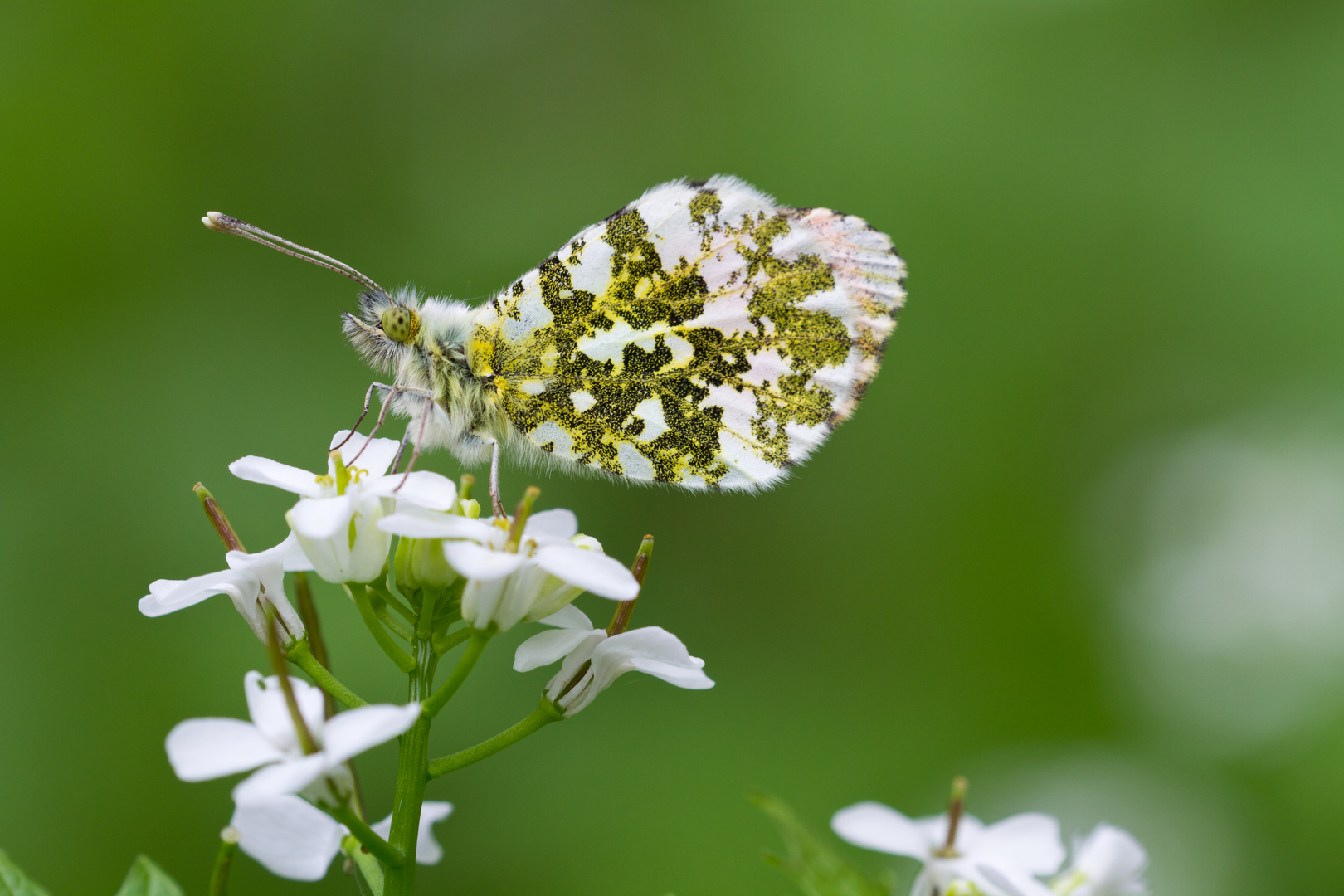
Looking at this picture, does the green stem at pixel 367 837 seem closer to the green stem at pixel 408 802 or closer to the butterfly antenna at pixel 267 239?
the green stem at pixel 408 802

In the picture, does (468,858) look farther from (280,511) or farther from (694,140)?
(694,140)

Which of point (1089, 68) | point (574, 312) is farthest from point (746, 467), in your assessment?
point (1089, 68)

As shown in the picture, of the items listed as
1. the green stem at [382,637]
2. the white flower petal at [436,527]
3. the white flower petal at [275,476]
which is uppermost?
the white flower petal at [275,476]

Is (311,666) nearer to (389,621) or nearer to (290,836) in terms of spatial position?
(389,621)

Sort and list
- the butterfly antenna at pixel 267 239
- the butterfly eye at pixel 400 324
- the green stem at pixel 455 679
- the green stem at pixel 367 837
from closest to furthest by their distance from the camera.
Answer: the green stem at pixel 367 837
the green stem at pixel 455 679
the butterfly antenna at pixel 267 239
the butterfly eye at pixel 400 324

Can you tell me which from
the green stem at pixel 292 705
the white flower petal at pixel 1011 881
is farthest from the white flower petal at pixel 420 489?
the white flower petal at pixel 1011 881

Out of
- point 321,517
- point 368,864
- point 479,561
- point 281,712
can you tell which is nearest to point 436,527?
point 479,561

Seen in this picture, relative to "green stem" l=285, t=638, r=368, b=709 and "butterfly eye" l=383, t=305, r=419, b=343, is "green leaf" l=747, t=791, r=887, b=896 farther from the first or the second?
"butterfly eye" l=383, t=305, r=419, b=343
